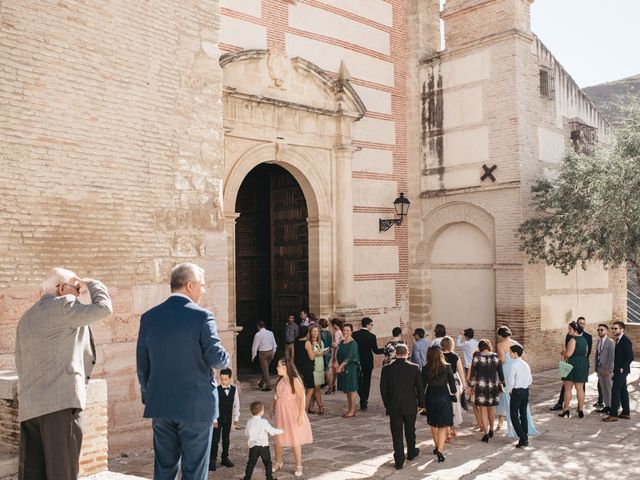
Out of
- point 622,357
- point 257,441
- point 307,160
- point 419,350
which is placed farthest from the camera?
point 307,160

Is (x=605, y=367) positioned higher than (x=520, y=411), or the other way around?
(x=605, y=367)

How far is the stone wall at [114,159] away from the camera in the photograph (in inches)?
288

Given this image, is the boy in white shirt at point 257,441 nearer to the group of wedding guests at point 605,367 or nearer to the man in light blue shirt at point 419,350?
the man in light blue shirt at point 419,350

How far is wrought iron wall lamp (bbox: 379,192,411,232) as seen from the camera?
15.9 metres

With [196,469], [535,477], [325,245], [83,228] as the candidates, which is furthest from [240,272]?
[196,469]

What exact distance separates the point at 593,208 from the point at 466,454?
286 inches

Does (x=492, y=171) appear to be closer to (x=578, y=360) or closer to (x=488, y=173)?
(x=488, y=173)

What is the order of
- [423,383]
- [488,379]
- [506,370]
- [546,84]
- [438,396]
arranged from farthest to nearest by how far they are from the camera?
[546,84], [506,370], [488,379], [423,383], [438,396]

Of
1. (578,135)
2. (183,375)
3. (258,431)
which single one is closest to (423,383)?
(258,431)

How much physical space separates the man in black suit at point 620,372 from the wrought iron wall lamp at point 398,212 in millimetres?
6452

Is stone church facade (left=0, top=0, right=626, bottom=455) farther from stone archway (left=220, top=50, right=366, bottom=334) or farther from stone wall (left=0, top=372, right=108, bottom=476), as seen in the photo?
stone wall (left=0, top=372, right=108, bottom=476)

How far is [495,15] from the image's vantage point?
15.6m

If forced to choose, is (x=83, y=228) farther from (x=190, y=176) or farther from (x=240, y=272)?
(x=240, y=272)

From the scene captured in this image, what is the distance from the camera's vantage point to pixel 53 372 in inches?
165
